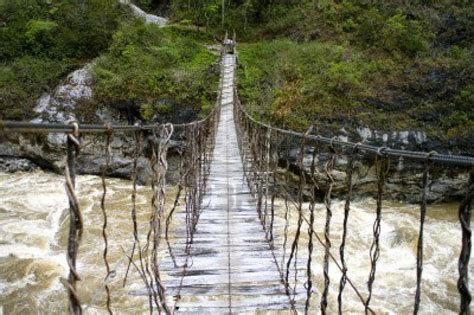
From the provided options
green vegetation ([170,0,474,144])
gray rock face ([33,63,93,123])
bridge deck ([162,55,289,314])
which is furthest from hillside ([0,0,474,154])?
bridge deck ([162,55,289,314])

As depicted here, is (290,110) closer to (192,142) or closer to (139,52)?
(139,52)

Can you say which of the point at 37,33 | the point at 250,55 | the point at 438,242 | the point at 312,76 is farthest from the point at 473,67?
the point at 37,33

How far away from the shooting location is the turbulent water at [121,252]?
4.46 metres

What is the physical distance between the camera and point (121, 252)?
5.54 metres

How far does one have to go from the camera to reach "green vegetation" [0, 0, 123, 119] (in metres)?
10.4

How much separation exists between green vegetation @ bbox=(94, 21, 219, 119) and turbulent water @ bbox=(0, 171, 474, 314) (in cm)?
246

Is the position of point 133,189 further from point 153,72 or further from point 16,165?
point 153,72

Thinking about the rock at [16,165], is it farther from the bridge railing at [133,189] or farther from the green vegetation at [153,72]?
the bridge railing at [133,189]

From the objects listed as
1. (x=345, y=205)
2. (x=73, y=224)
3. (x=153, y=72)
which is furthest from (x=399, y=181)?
(x=73, y=224)

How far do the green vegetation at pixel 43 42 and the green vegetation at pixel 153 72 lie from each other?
3.08ft

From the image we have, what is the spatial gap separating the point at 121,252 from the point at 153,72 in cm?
602

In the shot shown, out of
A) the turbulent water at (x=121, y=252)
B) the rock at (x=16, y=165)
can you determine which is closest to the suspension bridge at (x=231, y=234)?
the turbulent water at (x=121, y=252)

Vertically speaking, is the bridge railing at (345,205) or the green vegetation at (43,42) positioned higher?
the green vegetation at (43,42)

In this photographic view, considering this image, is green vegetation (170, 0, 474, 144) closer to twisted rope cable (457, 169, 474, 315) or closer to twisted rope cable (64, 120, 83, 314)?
twisted rope cable (457, 169, 474, 315)
